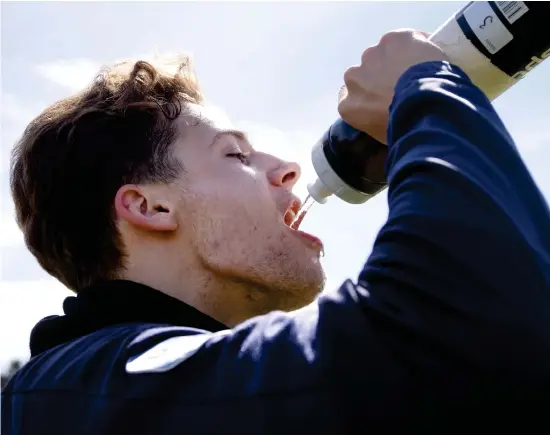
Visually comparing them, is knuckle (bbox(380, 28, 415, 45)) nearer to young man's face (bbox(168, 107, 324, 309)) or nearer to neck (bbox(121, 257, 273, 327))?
young man's face (bbox(168, 107, 324, 309))

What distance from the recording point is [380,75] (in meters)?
1.65

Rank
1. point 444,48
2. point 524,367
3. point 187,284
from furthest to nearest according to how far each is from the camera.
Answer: point 187,284 → point 444,48 → point 524,367

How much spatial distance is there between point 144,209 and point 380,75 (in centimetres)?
109

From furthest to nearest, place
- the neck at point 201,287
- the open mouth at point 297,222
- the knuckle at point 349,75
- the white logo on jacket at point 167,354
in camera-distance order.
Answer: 1. the open mouth at point 297,222
2. the neck at point 201,287
3. the knuckle at point 349,75
4. the white logo on jacket at point 167,354

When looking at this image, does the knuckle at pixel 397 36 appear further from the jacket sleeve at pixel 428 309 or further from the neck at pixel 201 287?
the neck at pixel 201 287

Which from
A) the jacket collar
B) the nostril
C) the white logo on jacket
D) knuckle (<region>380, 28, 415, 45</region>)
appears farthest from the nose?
the white logo on jacket

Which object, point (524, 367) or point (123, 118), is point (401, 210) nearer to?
point (524, 367)

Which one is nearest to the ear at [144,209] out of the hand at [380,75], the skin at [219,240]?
the skin at [219,240]

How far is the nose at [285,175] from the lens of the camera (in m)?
2.47

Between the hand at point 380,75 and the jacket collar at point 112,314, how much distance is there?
0.72 metres

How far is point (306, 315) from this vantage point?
1.34m

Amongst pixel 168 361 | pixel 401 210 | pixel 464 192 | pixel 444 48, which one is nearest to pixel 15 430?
pixel 168 361

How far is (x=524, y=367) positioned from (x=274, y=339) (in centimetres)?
47

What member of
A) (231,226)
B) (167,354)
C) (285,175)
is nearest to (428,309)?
(167,354)
